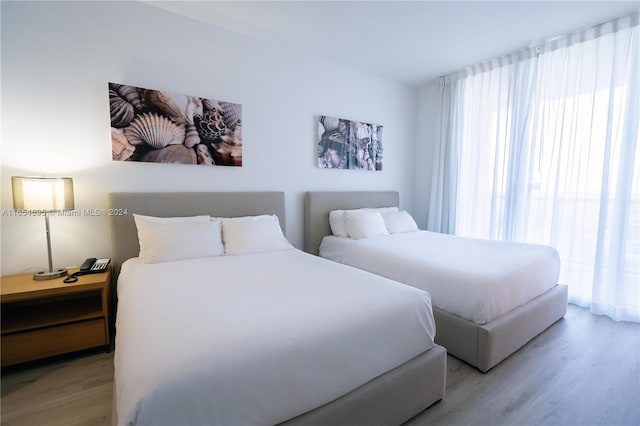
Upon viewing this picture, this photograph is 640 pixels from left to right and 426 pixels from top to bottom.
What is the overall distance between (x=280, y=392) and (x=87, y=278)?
5.99 feet

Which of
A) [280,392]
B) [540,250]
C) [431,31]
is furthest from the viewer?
[431,31]

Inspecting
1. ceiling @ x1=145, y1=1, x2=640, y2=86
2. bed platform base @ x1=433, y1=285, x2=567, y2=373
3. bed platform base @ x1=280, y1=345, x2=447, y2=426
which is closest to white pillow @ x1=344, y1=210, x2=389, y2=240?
bed platform base @ x1=433, y1=285, x2=567, y2=373

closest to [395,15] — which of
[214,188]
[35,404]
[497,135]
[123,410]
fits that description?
[497,135]

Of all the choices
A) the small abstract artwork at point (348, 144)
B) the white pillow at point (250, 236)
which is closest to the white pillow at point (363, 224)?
the small abstract artwork at point (348, 144)

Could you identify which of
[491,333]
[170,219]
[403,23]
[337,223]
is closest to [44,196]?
[170,219]

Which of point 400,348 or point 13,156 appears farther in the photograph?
point 13,156

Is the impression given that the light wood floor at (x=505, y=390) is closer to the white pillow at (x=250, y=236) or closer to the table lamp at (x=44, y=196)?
the table lamp at (x=44, y=196)

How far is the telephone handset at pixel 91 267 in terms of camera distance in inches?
80.2

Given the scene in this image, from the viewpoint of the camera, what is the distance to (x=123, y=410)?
2.84 feet

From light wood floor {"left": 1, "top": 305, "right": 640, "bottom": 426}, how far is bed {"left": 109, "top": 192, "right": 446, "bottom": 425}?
0.25 meters

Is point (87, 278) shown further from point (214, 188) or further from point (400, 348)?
point (400, 348)

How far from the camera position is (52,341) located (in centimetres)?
186

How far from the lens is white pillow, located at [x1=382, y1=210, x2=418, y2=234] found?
3.48 metres

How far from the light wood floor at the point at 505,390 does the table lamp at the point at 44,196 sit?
0.69 m
